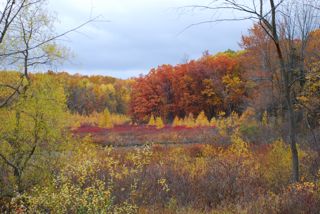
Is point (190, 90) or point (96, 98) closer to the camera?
point (190, 90)

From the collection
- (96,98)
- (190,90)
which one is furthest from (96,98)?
(190,90)

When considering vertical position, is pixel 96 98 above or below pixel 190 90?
below

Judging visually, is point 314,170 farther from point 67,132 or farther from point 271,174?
point 67,132

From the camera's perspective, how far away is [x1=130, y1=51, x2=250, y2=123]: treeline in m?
55.1

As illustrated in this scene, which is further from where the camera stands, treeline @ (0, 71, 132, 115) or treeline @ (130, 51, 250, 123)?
treeline @ (0, 71, 132, 115)

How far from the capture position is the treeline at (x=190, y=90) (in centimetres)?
5506

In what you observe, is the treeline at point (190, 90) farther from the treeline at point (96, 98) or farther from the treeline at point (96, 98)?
the treeline at point (96, 98)

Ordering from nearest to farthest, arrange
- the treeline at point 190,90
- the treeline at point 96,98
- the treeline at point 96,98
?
the treeline at point 190,90
the treeline at point 96,98
the treeline at point 96,98

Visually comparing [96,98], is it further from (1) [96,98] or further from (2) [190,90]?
(2) [190,90]

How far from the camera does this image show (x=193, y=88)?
5706 cm

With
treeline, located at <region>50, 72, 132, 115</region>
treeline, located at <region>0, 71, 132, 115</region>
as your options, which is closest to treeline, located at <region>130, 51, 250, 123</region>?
treeline, located at <region>0, 71, 132, 115</region>

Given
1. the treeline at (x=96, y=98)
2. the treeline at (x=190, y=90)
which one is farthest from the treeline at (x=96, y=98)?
the treeline at (x=190, y=90)

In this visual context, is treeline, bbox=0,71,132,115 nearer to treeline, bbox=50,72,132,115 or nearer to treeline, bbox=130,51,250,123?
treeline, bbox=50,72,132,115

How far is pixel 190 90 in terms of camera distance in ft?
190
